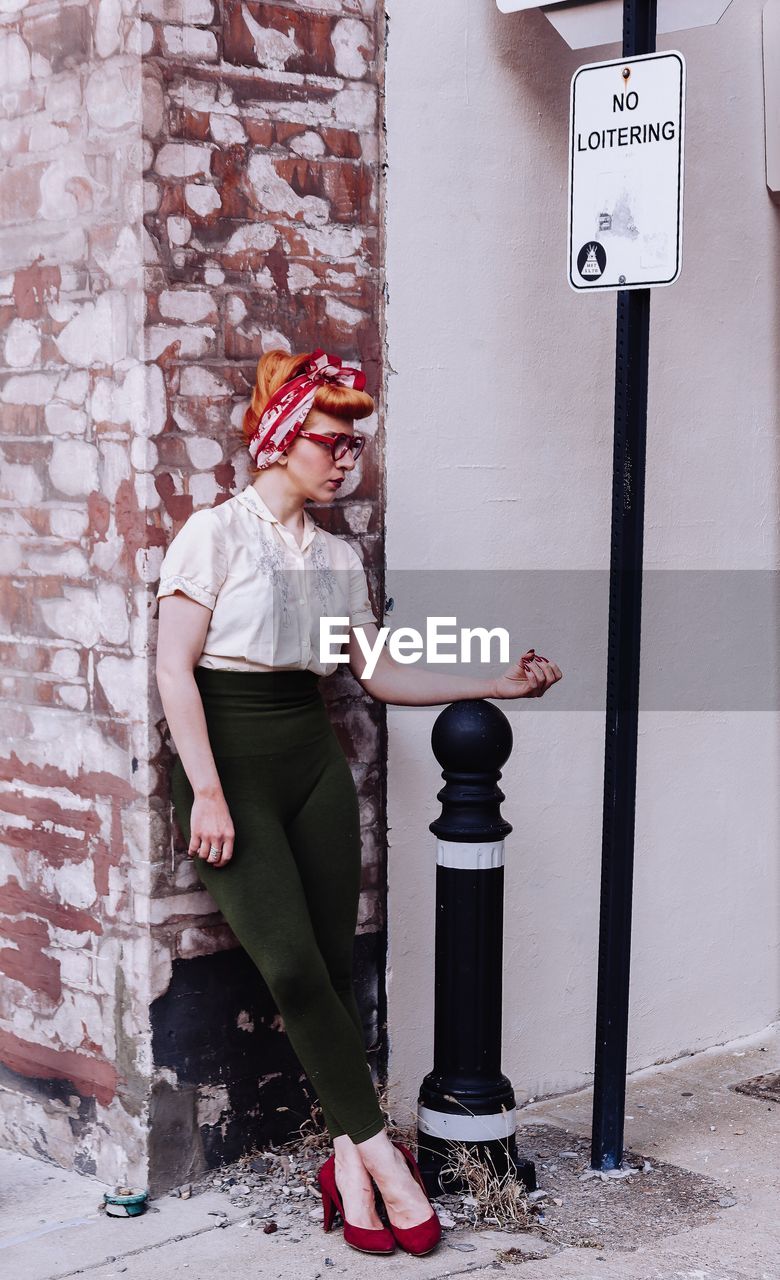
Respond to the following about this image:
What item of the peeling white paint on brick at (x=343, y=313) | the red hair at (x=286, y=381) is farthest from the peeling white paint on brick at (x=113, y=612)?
the peeling white paint on brick at (x=343, y=313)

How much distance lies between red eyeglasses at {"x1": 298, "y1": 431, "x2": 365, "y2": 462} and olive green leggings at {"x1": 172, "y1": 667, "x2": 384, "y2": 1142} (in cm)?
52

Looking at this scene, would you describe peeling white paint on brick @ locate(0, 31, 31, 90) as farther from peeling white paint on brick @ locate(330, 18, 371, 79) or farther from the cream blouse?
the cream blouse

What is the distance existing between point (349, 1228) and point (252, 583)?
4.68ft

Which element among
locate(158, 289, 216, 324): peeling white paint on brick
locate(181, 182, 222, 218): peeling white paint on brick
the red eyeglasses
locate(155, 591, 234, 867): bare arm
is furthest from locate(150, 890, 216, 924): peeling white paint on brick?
locate(181, 182, 222, 218): peeling white paint on brick

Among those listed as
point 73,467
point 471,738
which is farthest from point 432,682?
point 73,467

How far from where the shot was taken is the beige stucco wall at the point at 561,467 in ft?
14.5

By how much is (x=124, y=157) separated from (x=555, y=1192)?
261cm

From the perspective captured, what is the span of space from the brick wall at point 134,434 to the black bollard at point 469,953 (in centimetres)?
43

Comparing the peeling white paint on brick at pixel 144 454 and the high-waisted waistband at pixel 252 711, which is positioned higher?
the peeling white paint on brick at pixel 144 454

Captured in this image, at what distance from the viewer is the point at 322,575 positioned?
3.98 m

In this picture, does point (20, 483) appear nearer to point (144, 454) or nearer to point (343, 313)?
point (144, 454)

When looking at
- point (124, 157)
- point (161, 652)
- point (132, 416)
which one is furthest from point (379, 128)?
point (161, 652)

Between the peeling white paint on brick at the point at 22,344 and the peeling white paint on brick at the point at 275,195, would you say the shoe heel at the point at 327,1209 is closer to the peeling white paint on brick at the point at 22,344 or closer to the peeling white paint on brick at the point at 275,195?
the peeling white paint on brick at the point at 22,344

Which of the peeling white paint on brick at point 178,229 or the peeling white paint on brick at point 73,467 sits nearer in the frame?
the peeling white paint on brick at point 178,229
